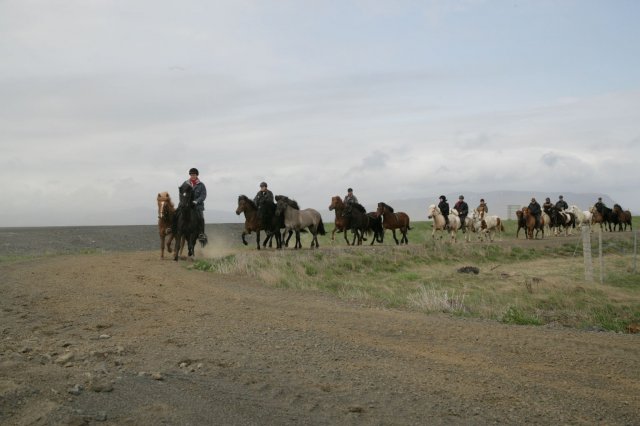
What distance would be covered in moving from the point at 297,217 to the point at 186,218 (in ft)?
24.3

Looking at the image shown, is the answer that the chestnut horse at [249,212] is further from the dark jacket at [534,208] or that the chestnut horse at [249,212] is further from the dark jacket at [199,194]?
the dark jacket at [534,208]

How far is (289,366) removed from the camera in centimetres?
740

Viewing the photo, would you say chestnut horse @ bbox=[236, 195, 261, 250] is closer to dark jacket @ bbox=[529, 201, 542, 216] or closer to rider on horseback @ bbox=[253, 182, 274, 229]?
rider on horseback @ bbox=[253, 182, 274, 229]

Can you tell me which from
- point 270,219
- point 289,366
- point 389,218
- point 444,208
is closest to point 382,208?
point 389,218

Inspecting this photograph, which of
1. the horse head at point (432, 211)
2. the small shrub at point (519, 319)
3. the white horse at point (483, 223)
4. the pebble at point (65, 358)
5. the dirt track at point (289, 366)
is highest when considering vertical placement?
the horse head at point (432, 211)

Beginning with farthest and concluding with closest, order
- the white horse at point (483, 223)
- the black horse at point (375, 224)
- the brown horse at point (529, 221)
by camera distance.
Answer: the brown horse at point (529, 221), the white horse at point (483, 223), the black horse at point (375, 224)

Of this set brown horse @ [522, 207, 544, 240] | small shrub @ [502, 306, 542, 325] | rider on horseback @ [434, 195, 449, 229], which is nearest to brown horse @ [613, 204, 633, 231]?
brown horse @ [522, 207, 544, 240]

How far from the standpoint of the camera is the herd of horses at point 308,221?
20.5 m

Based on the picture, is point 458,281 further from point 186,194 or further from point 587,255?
point 186,194

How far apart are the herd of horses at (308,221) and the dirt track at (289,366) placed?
27.6 ft

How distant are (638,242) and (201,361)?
38966mm

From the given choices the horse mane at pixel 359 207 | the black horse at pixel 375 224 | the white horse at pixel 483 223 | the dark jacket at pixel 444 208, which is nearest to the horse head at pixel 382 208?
the black horse at pixel 375 224

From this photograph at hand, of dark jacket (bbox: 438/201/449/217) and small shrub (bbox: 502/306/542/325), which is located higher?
dark jacket (bbox: 438/201/449/217)

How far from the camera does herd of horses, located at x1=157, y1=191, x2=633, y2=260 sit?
20531 mm
